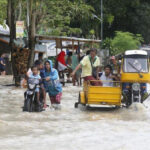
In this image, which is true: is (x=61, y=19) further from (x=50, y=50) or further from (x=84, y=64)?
(x=50, y=50)

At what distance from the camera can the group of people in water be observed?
1306 centimetres

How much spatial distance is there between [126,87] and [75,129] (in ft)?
11.4

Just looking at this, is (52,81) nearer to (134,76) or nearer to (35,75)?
(35,75)

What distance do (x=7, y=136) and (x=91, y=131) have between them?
5.57 ft

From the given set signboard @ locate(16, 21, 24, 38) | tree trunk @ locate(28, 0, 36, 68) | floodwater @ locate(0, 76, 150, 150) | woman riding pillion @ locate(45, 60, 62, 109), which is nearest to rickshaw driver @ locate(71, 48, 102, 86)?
floodwater @ locate(0, 76, 150, 150)

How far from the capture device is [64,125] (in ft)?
36.3

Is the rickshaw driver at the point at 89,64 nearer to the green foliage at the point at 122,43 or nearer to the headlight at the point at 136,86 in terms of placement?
the headlight at the point at 136,86

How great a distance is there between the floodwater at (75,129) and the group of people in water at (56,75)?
0.51m

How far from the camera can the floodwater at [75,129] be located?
8727 millimetres

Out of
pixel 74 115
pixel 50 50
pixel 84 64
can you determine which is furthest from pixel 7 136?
pixel 50 50

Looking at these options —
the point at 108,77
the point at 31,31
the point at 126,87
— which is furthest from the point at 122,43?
the point at 126,87

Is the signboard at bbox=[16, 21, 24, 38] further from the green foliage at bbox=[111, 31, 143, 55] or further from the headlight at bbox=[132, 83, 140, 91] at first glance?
the green foliage at bbox=[111, 31, 143, 55]

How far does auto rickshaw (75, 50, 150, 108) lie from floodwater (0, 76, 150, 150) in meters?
0.31

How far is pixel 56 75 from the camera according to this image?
13.4 m
